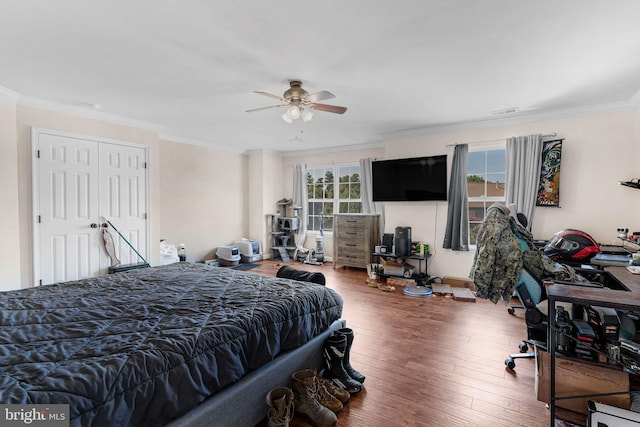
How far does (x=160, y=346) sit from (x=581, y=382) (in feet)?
7.88

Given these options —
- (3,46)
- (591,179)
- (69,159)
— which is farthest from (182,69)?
(591,179)

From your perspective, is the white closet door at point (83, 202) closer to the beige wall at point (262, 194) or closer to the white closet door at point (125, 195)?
the white closet door at point (125, 195)

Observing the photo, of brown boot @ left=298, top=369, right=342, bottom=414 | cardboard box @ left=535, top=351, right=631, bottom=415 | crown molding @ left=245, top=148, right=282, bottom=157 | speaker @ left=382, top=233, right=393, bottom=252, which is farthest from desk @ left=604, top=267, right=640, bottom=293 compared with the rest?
crown molding @ left=245, top=148, right=282, bottom=157

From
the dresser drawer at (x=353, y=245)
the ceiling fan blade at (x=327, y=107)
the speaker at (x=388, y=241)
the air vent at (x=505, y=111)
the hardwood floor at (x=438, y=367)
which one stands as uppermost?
the air vent at (x=505, y=111)

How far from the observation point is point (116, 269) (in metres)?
4.26

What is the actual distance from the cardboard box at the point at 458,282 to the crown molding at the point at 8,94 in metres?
6.15

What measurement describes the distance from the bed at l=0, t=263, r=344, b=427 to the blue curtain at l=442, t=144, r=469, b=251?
3.10 meters

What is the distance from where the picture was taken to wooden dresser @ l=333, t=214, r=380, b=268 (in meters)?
5.71

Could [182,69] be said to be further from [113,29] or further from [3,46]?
[3,46]

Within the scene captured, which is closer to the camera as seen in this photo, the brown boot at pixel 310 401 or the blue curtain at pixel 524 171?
the brown boot at pixel 310 401

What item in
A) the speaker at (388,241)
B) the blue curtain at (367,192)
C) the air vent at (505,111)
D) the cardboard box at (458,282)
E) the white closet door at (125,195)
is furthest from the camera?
the blue curtain at (367,192)

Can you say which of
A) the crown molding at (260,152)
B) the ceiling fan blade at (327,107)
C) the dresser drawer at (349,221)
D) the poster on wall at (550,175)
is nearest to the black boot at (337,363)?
the ceiling fan blade at (327,107)

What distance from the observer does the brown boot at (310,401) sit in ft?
5.74

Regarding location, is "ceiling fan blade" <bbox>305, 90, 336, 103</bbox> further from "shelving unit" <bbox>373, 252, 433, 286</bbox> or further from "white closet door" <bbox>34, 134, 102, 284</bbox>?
"white closet door" <bbox>34, 134, 102, 284</bbox>
